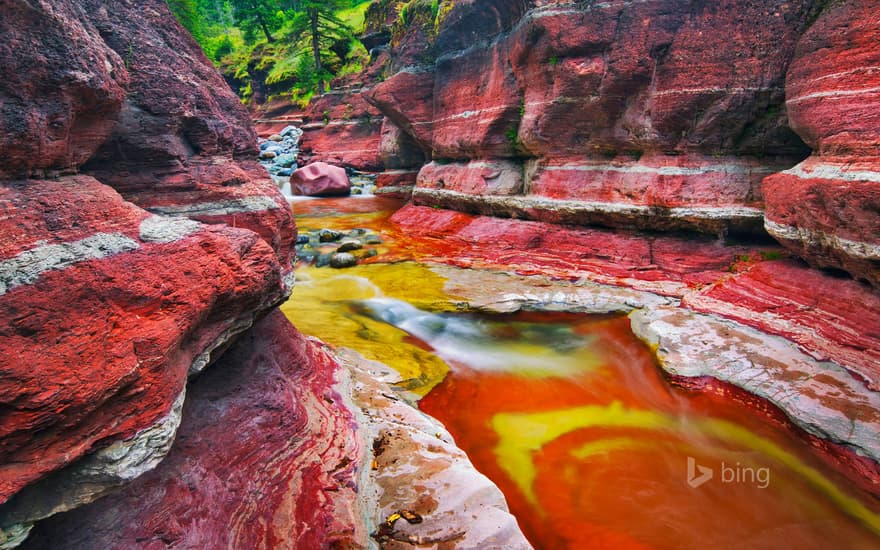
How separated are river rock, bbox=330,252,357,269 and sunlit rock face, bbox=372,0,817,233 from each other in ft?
12.8

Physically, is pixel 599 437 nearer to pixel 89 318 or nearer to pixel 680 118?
pixel 89 318

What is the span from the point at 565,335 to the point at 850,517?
3.83 meters

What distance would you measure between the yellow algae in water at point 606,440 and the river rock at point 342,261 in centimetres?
626

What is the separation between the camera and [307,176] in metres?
20.5

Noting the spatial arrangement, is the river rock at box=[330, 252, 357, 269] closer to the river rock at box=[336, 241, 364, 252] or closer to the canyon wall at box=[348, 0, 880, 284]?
the river rock at box=[336, 241, 364, 252]

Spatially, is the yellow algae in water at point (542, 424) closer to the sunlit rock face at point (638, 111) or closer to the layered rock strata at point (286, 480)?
the layered rock strata at point (286, 480)

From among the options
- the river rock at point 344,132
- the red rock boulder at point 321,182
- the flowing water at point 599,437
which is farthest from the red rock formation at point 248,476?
the river rock at point 344,132

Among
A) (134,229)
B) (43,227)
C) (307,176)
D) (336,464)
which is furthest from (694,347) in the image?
(307,176)

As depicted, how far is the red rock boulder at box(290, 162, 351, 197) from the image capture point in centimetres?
2023

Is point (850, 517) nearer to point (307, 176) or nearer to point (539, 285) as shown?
point (539, 285)

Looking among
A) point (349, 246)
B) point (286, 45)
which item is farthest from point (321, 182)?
point (286, 45)

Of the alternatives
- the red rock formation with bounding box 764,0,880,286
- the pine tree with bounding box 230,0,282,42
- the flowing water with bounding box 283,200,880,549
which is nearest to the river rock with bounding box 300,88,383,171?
the pine tree with bounding box 230,0,282,42

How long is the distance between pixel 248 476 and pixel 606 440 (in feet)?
11.6

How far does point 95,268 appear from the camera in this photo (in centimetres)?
260
